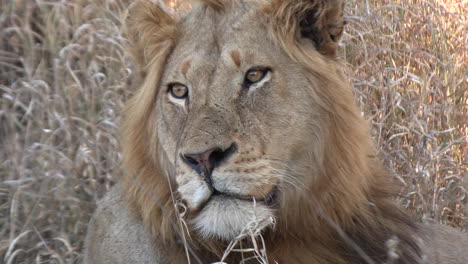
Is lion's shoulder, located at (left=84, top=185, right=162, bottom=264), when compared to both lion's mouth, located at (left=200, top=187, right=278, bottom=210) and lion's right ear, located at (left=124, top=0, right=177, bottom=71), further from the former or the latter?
lion's right ear, located at (left=124, top=0, right=177, bottom=71)

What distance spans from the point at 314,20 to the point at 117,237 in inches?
50.6

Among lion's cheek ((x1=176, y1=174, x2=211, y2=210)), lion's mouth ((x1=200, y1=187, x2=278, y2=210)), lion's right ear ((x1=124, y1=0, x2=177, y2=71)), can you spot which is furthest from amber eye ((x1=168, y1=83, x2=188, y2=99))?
lion's mouth ((x1=200, y1=187, x2=278, y2=210))

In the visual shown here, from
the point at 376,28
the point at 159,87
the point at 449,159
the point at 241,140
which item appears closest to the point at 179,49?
the point at 159,87

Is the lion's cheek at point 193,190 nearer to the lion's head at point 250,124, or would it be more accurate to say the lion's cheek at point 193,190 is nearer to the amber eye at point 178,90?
the lion's head at point 250,124

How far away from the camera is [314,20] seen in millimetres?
3035

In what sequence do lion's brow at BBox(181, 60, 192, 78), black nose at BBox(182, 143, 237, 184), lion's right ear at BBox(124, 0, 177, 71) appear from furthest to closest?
lion's right ear at BBox(124, 0, 177, 71) → lion's brow at BBox(181, 60, 192, 78) → black nose at BBox(182, 143, 237, 184)

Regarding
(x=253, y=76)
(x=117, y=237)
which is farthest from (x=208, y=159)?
(x=117, y=237)

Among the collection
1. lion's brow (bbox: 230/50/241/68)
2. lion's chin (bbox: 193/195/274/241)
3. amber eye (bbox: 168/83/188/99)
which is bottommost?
lion's chin (bbox: 193/195/274/241)

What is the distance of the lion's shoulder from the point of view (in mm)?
3203

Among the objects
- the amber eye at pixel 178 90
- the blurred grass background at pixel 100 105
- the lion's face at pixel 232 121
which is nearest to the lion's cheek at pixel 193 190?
the lion's face at pixel 232 121

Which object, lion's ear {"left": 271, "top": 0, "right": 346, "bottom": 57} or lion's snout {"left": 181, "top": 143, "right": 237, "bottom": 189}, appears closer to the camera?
lion's snout {"left": 181, "top": 143, "right": 237, "bottom": 189}

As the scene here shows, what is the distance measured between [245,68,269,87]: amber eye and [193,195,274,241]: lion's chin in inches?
18.9

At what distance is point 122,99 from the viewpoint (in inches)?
195

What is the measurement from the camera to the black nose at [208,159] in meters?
2.63
